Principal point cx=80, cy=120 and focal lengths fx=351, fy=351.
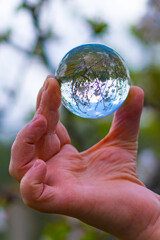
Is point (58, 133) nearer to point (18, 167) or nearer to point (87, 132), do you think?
point (18, 167)

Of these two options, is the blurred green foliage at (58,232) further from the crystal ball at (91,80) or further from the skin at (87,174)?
the crystal ball at (91,80)

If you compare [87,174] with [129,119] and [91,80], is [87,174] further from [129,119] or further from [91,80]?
[91,80]

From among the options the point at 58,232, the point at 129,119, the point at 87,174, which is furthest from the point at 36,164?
the point at 58,232

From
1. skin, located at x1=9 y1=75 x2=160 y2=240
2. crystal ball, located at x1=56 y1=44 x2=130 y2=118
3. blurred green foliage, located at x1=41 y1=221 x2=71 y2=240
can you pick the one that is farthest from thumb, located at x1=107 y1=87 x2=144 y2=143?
blurred green foliage, located at x1=41 y1=221 x2=71 y2=240

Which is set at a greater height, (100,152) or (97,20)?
(97,20)

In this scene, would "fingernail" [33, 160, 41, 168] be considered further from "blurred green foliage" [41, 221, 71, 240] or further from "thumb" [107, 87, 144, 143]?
"blurred green foliage" [41, 221, 71, 240]

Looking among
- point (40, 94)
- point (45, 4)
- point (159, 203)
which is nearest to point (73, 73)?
point (40, 94)

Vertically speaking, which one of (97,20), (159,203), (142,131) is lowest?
(142,131)
